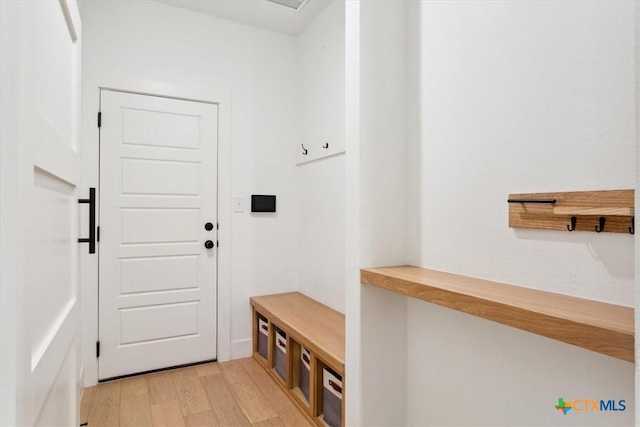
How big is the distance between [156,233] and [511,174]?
2349mm

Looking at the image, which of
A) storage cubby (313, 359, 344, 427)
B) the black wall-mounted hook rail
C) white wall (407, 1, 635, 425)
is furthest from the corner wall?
the black wall-mounted hook rail

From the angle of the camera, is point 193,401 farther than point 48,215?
Yes

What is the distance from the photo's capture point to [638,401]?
0.47m

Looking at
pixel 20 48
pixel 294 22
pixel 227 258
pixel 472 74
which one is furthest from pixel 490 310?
pixel 294 22

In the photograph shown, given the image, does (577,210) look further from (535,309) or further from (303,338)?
(303,338)

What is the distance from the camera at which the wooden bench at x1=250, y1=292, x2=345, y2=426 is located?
6.34 ft

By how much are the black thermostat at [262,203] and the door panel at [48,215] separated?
1.66 meters

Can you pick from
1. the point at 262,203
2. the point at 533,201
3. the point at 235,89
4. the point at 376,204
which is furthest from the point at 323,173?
the point at 533,201

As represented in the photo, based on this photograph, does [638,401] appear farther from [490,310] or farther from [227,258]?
[227,258]

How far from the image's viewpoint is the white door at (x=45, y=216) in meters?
0.56

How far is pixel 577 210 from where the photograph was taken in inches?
40.3

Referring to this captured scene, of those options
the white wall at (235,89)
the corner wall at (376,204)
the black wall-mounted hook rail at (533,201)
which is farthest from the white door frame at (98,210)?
the black wall-mounted hook rail at (533,201)

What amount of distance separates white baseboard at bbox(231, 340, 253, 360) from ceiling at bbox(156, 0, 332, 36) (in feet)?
8.56

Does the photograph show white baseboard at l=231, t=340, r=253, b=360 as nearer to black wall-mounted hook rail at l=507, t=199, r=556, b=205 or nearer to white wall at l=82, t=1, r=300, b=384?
white wall at l=82, t=1, r=300, b=384
